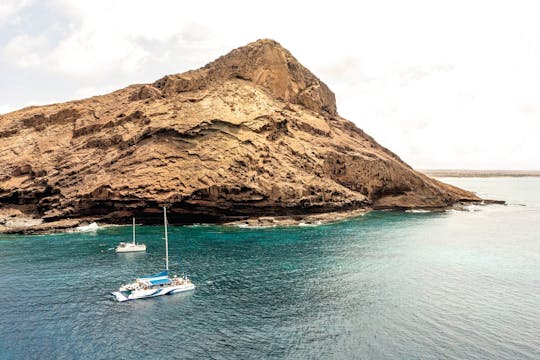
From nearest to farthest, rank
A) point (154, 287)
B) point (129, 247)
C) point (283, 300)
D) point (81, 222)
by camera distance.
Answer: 1. point (283, 300)
2. point (154, 287)
3. point (129, 247)
4. point (81, 222)

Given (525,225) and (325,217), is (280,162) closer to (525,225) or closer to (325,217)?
(325,217)

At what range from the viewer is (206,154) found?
339ft

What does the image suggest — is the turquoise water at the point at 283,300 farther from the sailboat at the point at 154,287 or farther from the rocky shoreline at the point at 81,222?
the rocky shoreline at the point at 81,222

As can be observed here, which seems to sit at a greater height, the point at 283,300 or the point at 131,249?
the point at 131,249

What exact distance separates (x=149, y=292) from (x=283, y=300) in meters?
17.2

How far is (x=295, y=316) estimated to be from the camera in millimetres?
45094

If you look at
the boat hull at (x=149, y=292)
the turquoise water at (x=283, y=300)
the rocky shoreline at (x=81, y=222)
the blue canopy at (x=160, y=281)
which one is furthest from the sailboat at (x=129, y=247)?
the rocky shoreline at (x=81, y=222)

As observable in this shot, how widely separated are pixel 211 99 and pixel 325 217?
146 ft

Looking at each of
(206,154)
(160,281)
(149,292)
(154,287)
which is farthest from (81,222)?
(149,292)

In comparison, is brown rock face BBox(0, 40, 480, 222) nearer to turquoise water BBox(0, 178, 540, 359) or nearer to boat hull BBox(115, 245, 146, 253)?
turquoise water BBox(0, 178, 540, 359)

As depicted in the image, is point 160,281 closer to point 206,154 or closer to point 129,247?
point 129,247

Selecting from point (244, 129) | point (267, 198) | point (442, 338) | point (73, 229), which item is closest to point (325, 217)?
point (267, 198)

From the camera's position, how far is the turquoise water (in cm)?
3869

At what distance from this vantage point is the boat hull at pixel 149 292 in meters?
51.2
